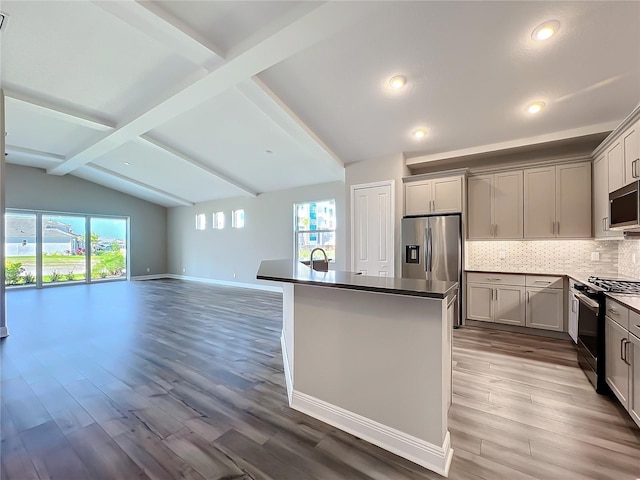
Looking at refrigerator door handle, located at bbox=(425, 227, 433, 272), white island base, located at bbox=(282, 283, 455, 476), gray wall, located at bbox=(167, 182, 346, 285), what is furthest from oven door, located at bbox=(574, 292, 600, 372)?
gray wall, located at bbox=(167, 182, 346, 285)

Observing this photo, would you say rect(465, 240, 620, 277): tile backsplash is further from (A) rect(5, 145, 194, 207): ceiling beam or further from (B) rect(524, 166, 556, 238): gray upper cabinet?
(A) rect(5, 145, 194, 207): ceiling beam

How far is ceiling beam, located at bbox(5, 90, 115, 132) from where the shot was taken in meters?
3.93

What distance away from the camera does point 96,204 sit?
8.91m

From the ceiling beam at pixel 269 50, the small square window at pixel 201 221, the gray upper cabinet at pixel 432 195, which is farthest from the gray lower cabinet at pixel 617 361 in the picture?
the small square window at pixel 201 221

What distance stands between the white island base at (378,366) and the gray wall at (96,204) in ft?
31.5

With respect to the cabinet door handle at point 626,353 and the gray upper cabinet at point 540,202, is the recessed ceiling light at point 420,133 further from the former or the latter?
the cabinet door handle at point 626,353

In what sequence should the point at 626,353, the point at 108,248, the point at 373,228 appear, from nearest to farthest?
the point at 626,353
the point at 373,228
the point at 108,248

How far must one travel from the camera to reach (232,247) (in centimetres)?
864

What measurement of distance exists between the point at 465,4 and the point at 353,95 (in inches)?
53.6

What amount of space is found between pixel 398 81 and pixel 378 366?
2.87 meters

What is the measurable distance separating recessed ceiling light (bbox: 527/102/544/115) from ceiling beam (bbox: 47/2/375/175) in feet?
7.58

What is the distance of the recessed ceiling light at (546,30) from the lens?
2289 millimetres

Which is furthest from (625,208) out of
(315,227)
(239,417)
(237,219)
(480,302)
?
(237,219)

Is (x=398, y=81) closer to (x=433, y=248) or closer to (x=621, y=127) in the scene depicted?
(x=621, y=127)
